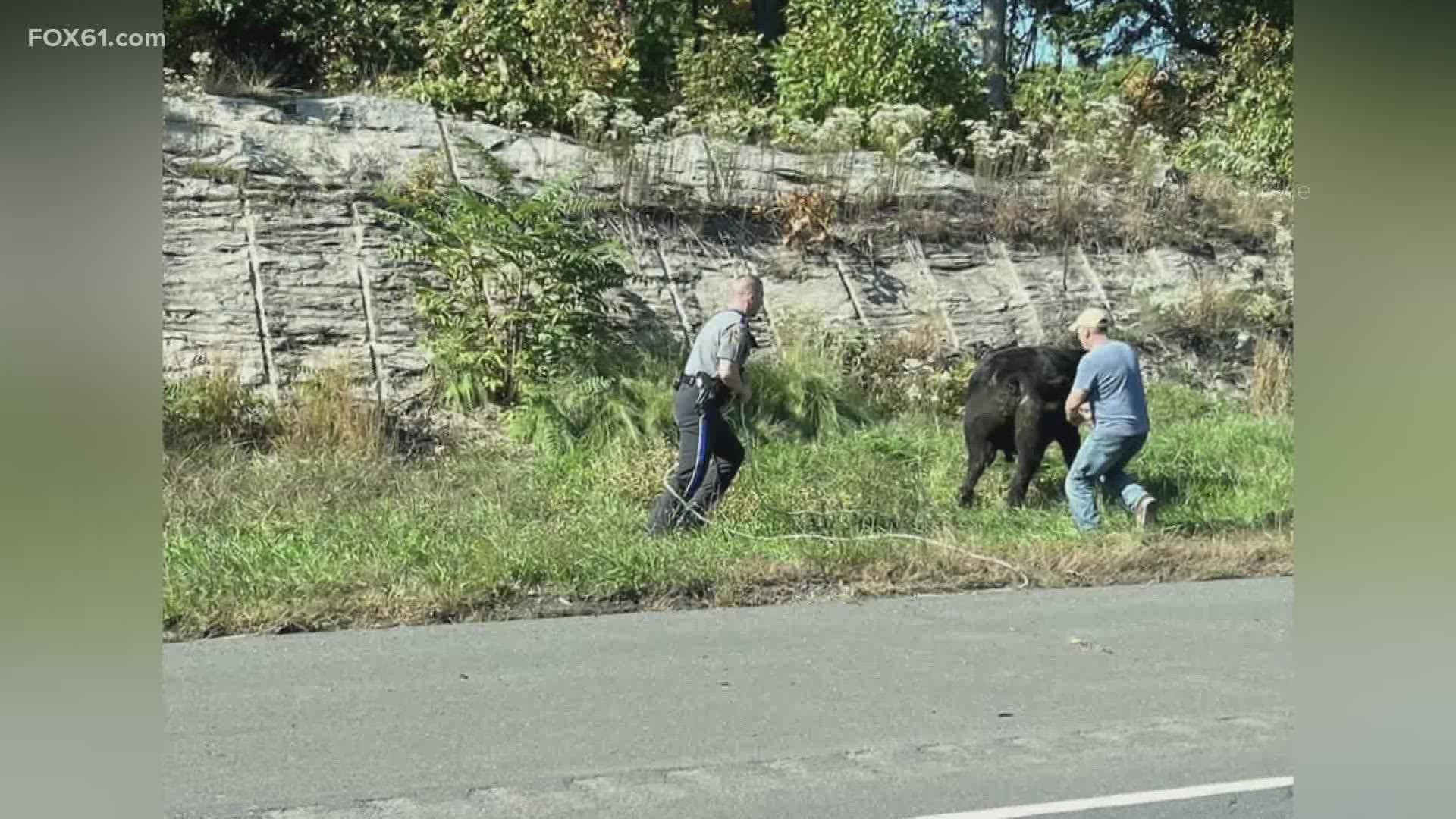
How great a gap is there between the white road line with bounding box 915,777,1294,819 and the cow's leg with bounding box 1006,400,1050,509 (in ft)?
14.2

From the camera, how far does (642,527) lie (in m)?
8.61

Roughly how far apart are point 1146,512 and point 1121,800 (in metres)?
4.29

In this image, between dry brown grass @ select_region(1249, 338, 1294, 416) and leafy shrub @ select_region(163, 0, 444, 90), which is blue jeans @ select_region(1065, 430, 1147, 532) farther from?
leafy shrub @ select_region(163, 0, 444, 90)

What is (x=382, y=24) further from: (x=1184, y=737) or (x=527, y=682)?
(x=1184, y=737)

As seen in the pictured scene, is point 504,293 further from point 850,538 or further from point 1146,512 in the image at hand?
point 1146,512

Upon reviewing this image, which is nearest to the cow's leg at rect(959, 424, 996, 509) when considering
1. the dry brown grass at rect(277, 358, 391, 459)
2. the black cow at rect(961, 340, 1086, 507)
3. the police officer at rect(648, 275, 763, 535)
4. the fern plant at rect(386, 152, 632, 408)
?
the black cow at rect(961, 340, 1086, 507)

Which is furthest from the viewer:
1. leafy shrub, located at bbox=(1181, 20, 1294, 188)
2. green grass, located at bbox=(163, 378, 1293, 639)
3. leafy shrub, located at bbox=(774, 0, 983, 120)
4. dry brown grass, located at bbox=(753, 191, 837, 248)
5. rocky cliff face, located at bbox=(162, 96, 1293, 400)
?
leafy shrub, located at bbox=(1181, 20, 1294, 188)

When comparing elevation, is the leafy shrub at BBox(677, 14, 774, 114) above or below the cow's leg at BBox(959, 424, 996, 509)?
above

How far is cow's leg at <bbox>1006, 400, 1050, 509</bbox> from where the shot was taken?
30.7ft

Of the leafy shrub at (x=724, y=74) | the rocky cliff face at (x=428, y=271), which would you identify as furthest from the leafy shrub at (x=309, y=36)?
the leafy shrub at (x=724, y=74)

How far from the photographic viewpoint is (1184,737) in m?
5.54

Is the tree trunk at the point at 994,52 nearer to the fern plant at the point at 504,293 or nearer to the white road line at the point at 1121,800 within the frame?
the fern plant at the point at 504,293

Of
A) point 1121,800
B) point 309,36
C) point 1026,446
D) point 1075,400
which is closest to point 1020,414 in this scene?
point 1026,446
